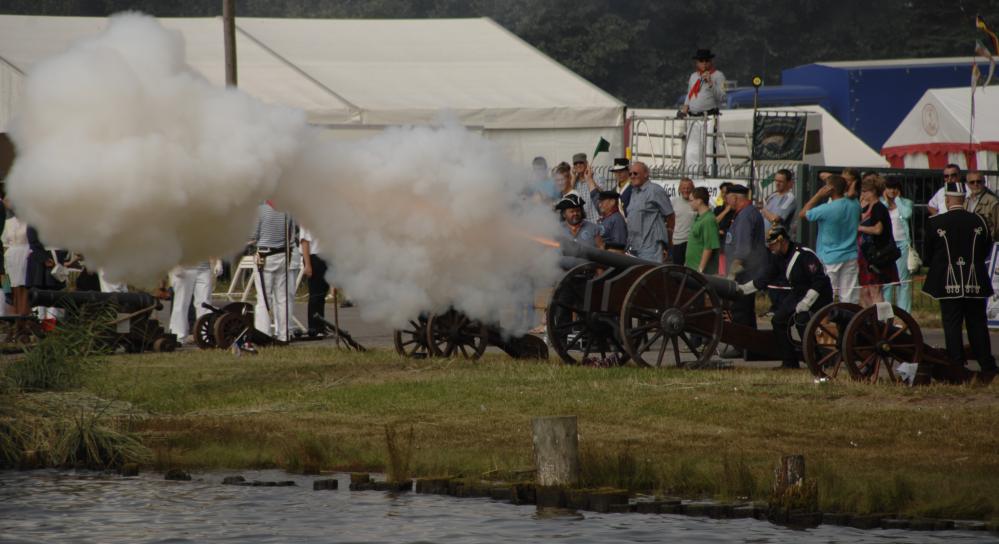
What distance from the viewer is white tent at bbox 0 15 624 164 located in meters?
26.2

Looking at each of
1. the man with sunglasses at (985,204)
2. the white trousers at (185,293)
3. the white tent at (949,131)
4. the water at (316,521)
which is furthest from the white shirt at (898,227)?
the water at (316,521)

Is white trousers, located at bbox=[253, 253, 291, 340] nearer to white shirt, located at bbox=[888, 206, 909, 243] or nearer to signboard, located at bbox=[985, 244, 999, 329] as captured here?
white shirt, located at bbox=[888, 206, 909, 243]

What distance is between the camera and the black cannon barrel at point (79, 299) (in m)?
17.0

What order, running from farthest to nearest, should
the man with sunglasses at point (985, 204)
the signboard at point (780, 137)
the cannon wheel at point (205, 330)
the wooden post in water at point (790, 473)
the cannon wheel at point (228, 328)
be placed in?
1. the signboard at point (780, 137)
2. the man with sunglasses at point (985, 204)
3. the cannon wheel at point (205, 330)
4. the cannon wheel at point (228, 328)
5. the wooden post in water at point (790, 473)

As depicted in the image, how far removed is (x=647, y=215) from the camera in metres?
17.3

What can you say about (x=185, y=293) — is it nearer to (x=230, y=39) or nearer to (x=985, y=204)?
(x=230, y=39)

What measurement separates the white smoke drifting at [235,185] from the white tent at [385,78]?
1112 centimetres

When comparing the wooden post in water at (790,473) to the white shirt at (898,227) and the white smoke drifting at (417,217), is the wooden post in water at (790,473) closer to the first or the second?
the white smoke drifting at (417,217)

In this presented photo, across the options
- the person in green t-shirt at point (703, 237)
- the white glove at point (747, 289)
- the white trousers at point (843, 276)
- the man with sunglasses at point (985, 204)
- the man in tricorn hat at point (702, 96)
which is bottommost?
the white glove at point (747, 289)

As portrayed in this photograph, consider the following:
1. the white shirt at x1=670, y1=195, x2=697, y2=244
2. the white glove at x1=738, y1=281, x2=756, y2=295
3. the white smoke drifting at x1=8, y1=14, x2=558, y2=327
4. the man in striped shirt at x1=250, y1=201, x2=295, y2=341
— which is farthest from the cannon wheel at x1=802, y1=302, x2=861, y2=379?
the man in striped shirt at x1=250, y1=201, x2=295, y2=341

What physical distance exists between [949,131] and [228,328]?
16.9m

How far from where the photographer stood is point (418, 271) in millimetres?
13594

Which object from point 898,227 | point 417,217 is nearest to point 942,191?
point 898,227

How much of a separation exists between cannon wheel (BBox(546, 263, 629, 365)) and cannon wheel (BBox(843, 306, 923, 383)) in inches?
90.1
